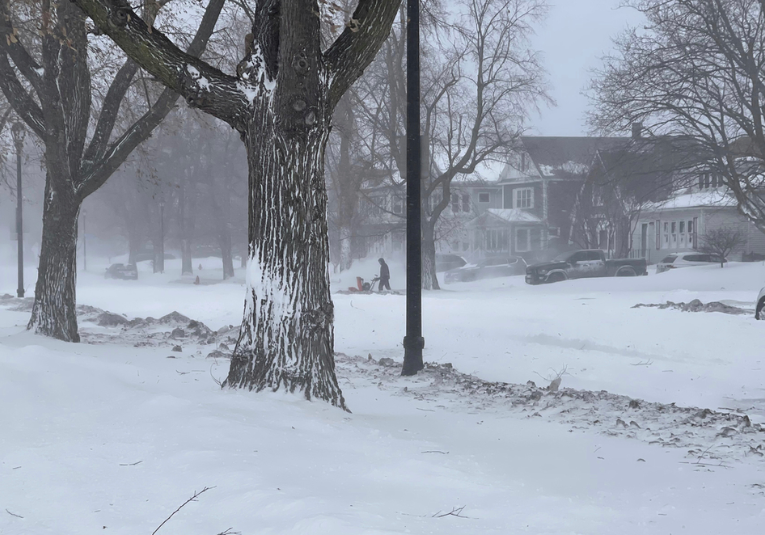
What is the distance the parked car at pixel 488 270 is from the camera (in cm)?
4109

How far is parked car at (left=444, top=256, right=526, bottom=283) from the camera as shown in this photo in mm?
41094

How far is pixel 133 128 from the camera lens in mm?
10734

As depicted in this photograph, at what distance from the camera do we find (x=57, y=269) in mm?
10906

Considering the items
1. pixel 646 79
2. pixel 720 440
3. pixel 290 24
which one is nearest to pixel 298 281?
pixel 290 24

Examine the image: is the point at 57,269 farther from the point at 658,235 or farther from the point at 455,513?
the point at 658,235

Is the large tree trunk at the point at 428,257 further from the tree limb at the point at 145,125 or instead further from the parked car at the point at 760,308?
the tree limb at the point at 145,125

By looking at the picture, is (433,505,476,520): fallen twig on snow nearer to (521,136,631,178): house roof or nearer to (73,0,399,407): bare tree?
(73,0,399,407): bare tree

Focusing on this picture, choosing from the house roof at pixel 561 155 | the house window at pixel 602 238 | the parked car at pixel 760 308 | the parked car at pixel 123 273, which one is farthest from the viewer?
the house roof at pixel 561 155

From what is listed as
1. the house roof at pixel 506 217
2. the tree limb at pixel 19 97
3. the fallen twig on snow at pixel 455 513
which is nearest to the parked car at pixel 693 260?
the house roof at pixel 506 217

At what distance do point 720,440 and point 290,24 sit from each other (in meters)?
4.85

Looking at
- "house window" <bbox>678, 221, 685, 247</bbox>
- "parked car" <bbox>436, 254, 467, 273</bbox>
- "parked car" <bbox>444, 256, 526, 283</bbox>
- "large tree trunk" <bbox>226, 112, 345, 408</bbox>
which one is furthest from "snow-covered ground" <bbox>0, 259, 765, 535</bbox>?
"house window" <bbox>678, 221, 685, 247</bbox>

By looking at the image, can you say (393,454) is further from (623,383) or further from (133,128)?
(133,128)

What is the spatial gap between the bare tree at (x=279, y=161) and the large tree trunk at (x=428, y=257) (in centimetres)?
2279

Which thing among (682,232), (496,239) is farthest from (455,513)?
(496,239)
